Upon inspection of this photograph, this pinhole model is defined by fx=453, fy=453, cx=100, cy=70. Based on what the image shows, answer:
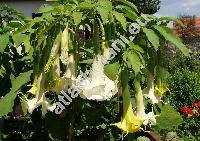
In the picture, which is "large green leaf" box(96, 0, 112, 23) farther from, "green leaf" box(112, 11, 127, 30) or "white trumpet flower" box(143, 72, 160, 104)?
"white trumpet flower" box(143, 72, 160, 104)

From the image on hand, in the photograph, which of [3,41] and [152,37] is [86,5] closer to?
[152,37]

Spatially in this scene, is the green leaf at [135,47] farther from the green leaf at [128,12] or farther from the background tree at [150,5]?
the background tree at [150,5]

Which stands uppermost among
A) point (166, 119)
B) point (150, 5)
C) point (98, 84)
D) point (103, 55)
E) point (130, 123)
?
point (103, 55)

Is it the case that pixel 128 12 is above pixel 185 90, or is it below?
above

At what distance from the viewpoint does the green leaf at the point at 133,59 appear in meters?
1.83

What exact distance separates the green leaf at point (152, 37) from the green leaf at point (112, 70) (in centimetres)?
18

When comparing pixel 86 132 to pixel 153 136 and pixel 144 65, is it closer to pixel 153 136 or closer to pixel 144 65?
pixel 153 136

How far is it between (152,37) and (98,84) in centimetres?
32

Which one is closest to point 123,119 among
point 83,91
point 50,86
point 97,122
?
point 83,91

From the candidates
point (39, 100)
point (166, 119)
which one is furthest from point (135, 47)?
point (166, 119)

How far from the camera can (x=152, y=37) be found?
1940 mm

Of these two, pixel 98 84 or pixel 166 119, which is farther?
pixel 166 119

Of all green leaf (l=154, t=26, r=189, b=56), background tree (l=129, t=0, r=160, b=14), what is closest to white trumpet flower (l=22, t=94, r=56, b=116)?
green leaf (l=154, t=26, r=189, b=56)

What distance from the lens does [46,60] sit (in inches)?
75.4
